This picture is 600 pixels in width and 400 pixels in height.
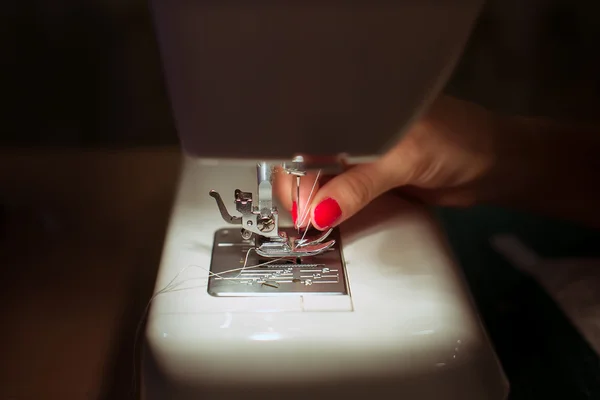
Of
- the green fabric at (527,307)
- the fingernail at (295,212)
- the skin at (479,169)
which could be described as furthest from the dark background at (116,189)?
the fingernail at (295,212)

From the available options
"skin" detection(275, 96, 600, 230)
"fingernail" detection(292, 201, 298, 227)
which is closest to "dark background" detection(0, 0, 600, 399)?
"skin" detection(275, 96, 600, 230)

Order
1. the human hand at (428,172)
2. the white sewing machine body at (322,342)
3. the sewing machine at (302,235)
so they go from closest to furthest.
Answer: the sewing machine at (302,235) → the white sewing machine body at (322,342) → the human hand at (428,172)

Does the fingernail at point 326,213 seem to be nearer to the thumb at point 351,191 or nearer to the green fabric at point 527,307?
the thumb at point 351,191

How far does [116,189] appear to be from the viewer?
3.17ft

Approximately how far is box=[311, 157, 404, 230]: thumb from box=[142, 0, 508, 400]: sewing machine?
0.09ft

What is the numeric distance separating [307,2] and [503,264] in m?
0.70

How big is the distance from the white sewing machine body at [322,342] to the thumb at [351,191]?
63 millimetres

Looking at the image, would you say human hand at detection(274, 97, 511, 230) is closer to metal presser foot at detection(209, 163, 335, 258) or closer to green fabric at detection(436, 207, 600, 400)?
metal presser foot at detection(209, 163, 335, 258)

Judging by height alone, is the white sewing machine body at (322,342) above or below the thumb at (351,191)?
below

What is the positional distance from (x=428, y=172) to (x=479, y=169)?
9cm

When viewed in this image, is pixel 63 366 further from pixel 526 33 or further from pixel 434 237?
pixel 526 33

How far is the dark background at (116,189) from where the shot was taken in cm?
73

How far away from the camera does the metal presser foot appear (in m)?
0.59

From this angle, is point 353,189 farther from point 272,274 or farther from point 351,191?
point 272,274
